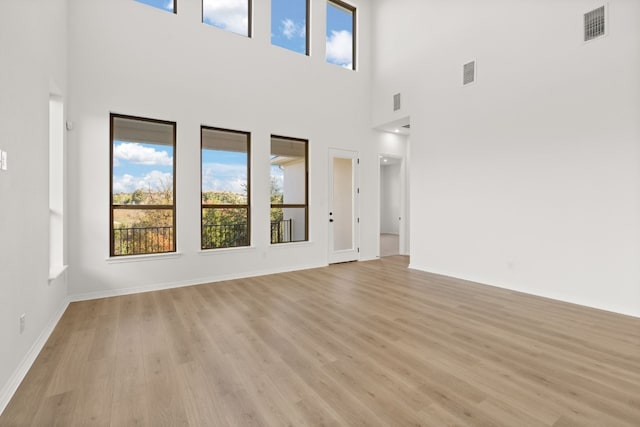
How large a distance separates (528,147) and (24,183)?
544cm

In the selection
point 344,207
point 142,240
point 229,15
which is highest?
point 229,15

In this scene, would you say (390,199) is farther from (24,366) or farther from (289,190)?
(24,366)

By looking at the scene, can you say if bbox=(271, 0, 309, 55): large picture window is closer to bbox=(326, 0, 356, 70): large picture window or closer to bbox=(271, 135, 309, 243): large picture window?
bbox=(326, 0, 356, 70): large picture window

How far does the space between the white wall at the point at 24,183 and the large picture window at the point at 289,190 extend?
3182mm

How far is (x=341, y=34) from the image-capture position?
660 cm

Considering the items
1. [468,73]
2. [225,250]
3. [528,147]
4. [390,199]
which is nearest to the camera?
[528,147]

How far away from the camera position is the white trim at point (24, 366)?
1.85m

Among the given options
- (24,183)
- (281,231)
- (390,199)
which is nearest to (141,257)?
(24,183)

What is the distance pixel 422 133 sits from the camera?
5.65 m

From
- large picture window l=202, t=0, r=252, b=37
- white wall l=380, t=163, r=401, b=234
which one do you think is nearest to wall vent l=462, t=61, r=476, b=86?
large picture window l=202, t=0, r=252, b=37

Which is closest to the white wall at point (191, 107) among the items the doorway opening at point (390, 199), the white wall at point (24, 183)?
the white wall at point (24, 183)

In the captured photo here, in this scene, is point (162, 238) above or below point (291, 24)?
below

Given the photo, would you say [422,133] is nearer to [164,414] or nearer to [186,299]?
[186,299]

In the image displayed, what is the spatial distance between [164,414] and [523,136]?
4.95 metres
